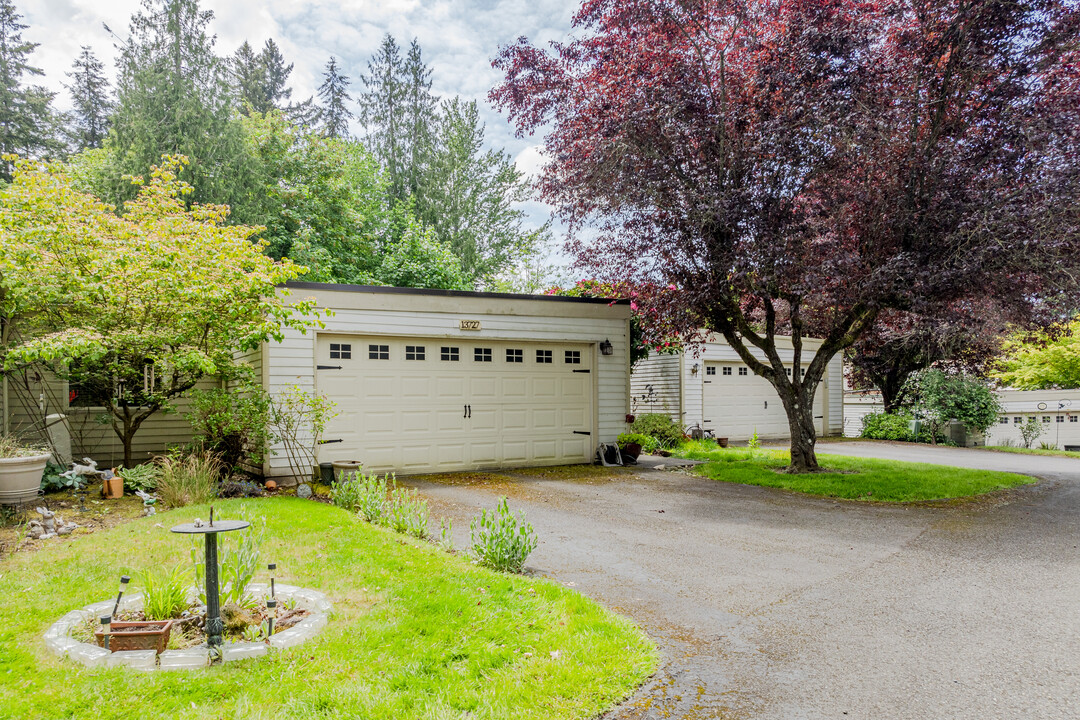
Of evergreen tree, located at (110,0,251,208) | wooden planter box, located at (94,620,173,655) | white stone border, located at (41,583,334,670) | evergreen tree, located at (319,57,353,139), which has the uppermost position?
evergreen tree, located at (319,57,353,139)

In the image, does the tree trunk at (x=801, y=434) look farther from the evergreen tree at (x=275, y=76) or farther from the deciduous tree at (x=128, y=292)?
the evergreen tree at (x=275, y=76)

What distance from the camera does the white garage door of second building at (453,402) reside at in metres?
9.25

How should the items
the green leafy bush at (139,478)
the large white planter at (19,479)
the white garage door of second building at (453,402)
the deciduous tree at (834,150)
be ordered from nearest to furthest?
1. the large white planter at (19,479)
2. the deciduous tree at (834,150)
3. the green leafy bush at (139,478)
4. the white garage door of second building at (453,402)

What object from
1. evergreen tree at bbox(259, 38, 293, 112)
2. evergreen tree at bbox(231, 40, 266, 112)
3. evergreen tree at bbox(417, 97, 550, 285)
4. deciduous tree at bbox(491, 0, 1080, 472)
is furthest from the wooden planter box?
evergreen tree at bbox(259, 38, 293, 112)

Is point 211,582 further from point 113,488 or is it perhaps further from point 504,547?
point 113,488

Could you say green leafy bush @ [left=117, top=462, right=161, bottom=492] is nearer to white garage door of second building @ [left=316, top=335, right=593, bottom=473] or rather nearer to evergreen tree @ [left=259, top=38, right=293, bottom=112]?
white garage door of second building @ [left=316, top=335, right=593, bottom=473]

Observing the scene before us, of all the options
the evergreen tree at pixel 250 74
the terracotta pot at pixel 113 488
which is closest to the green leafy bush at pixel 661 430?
the terracotta pot at pixel 113 488

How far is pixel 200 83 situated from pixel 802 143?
16.3m

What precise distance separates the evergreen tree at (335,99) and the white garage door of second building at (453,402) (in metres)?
21.4

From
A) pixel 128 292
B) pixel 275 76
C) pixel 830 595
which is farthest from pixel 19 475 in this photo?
pixel 275 76

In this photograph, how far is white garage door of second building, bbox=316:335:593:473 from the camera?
30.3ft

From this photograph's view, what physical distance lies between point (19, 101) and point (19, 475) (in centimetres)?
2226

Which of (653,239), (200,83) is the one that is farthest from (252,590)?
(200,83)

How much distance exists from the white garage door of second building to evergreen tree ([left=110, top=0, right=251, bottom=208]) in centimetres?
1000
